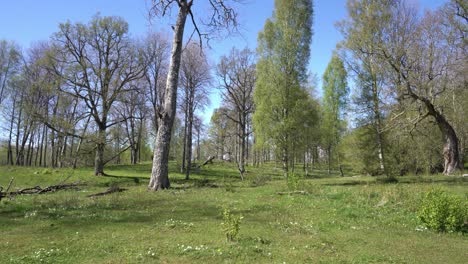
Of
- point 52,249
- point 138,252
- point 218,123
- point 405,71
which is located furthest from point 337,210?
point 218,123

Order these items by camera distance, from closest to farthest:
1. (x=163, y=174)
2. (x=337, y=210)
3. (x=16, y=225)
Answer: (x=16, y=225)
(x=337, y=210)
(x=163, y=174)

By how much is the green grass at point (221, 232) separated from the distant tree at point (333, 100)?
32988mm

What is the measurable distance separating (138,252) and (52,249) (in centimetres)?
167

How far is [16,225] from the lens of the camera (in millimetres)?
8789

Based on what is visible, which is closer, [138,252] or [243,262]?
[243,262]

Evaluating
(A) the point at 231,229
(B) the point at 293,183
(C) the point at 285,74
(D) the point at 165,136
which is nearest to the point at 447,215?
(A) the point at 231,229

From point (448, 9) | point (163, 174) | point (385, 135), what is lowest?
point (163, 174)

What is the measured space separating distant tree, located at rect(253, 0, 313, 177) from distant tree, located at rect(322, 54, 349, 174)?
657 inches

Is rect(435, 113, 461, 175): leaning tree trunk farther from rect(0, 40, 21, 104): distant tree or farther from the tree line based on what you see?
rect(0, 40, 21, 104): distant tree

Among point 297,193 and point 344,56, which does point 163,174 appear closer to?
point 297,193

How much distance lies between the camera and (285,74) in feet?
96.7

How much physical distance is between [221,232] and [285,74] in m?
23.2

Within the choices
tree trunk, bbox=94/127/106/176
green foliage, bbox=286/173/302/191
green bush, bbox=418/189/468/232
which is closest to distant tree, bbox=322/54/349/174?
tree trunk, bbox=94/127/106/176

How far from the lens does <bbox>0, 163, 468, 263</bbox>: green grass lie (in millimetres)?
6289
